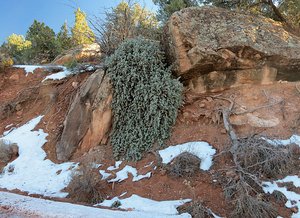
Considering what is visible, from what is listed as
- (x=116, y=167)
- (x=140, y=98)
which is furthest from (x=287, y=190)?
(x=140, y=98)

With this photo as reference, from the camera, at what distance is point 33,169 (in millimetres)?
7137

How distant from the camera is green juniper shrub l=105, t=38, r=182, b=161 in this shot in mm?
6957

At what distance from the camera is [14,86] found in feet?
34.3

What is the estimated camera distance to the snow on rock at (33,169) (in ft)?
21.1

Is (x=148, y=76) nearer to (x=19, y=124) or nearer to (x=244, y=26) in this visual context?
(x=244, y=26)

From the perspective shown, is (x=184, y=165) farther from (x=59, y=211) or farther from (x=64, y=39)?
(x=64, y=39)

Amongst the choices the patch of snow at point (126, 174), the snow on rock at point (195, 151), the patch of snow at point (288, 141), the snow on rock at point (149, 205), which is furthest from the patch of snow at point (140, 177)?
the patch of snow at point (288, 141)

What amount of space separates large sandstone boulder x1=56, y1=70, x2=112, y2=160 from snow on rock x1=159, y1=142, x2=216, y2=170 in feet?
5.23

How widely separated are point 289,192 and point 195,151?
184 cm

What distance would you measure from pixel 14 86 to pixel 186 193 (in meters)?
7.36

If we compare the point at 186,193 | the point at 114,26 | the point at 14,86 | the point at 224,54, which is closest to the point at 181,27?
the point at 224,54

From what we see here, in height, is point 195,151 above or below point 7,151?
below

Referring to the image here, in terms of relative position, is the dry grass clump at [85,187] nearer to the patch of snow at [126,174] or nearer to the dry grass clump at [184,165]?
the patch of snow at [126,174]

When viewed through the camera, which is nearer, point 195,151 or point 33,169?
point 195,151
